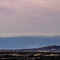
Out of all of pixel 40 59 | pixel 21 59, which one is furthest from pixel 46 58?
pixel 21 59

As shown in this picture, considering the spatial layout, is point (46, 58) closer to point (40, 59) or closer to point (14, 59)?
point (40, 59)

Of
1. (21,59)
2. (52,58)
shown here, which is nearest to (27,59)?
(21,59)

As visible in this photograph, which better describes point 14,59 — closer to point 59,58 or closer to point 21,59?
point 21,59

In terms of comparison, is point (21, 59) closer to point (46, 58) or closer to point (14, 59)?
point (14, 59)

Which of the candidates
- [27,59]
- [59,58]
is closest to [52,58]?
[59,58]

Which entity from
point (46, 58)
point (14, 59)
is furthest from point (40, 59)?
point (14, 59)

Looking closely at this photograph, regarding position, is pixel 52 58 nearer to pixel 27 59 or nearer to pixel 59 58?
pixel 59 58
